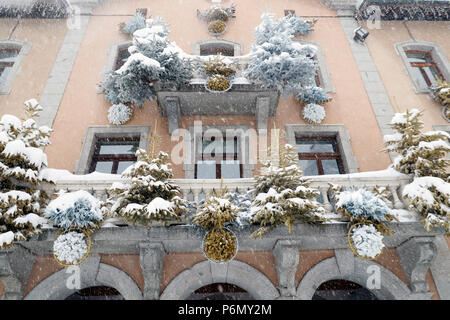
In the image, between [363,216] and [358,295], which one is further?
[358,295]

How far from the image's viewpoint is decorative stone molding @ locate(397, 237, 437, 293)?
6.68 metres

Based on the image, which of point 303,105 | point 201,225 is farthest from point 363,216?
point 303,105

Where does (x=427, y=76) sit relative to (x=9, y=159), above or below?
above

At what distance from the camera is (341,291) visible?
8.38 metres

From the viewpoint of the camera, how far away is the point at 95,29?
12.5 m

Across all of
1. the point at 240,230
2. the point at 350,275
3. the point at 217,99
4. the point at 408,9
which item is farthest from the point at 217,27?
the point at 350,275

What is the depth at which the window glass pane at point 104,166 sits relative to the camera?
30.9 ft

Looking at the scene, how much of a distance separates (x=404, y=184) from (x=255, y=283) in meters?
3.73

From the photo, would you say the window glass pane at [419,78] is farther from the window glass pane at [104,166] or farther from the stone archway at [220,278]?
the window glass pane at [104,166]

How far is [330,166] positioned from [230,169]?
2.81 meters

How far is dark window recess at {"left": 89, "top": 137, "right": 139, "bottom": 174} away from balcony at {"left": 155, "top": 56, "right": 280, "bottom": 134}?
1.31 m

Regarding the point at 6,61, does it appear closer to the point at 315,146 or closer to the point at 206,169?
the point at 206,169

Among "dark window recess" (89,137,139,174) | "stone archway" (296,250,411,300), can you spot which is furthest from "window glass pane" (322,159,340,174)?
"dark window recess" (89,137,139,174)
